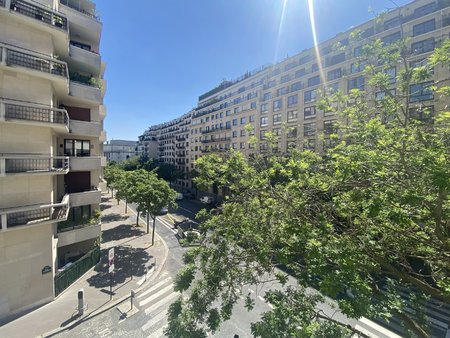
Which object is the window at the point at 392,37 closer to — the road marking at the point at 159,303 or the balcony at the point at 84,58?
the balcony at the point at 84,58

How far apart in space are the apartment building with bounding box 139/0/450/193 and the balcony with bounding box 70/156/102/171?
28.1ft

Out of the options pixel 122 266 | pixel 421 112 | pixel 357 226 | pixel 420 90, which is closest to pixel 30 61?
pixel 122 266

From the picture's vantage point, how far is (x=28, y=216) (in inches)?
433

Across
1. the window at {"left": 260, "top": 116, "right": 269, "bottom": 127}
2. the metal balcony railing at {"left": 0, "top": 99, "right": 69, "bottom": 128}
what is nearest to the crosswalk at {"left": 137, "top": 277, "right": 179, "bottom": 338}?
the metal balcony railing at {"left": 0, "top": 99, "right": 69, "bottom": 128}

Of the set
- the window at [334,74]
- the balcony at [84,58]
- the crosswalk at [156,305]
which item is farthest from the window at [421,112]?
the window at [334,74]

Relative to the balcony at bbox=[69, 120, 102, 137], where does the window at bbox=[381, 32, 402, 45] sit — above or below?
above

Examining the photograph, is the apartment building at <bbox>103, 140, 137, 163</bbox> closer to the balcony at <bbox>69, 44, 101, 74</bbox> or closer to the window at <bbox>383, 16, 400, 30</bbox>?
the balcony at <bbox>69, 44, 101, 74</bbox>

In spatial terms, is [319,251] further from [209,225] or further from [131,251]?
[131,251]

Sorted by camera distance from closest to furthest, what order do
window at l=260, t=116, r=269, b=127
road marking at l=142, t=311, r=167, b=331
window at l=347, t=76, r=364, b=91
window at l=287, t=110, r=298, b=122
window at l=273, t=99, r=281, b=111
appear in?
road marking at l=142, t=311, r=167, b=331, window at l=347, t=76, r=364, b=91, window at l=287, t=110, r=298, b=122, window at l=273, t=99, r=281, b=111, window at l=260, t=116, r=269, b=127

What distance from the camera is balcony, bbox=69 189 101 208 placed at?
568 inches

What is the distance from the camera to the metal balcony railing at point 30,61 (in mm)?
10160

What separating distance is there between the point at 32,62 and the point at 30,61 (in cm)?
8

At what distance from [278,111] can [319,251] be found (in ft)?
115

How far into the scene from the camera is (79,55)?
1483cm
